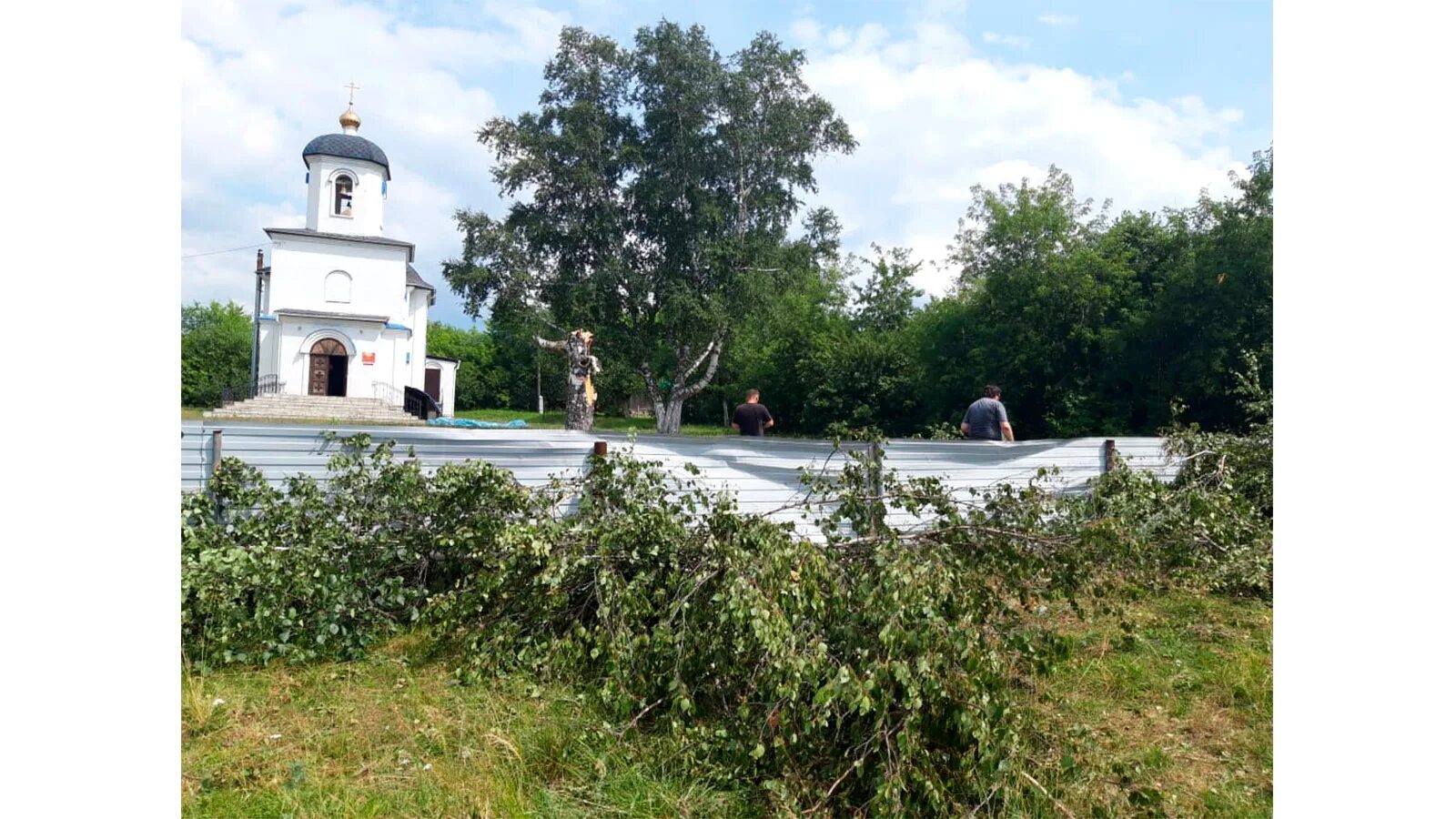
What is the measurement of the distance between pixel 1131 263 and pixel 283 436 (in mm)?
16527

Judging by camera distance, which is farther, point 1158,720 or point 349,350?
point 349,350

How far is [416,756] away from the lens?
274cm

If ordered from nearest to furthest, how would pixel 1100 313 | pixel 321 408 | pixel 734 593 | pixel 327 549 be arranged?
pixel 734 593 → pixel 327 549 → pixel 1100 313 → pixel 321 408

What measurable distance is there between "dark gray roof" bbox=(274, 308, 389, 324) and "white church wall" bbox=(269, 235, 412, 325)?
24 cm

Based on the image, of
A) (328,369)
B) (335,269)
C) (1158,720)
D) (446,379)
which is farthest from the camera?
(446,379)

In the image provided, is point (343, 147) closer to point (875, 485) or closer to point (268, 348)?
point (268, 348)

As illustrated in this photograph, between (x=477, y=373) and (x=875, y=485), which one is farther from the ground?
(x=477, y=373)

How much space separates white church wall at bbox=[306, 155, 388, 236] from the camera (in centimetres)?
2688

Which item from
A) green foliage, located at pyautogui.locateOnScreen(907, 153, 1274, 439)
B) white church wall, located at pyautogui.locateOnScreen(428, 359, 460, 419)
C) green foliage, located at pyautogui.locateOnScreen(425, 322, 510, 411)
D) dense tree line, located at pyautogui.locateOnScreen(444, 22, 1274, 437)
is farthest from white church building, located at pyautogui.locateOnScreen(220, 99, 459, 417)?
green foliage, located at pyautogui.locateOnScreen(907, 153, 1274, 439)

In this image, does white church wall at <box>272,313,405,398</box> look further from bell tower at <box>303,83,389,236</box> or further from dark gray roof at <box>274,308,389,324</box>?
bell tower at <box>303,83,389,236</box>

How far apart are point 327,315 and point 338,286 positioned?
4.30ft

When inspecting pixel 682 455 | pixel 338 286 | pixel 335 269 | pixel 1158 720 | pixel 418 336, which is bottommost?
pixel 1158 720

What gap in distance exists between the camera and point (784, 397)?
25297mm

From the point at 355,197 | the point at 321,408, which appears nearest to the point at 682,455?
A: the point at 321,408
